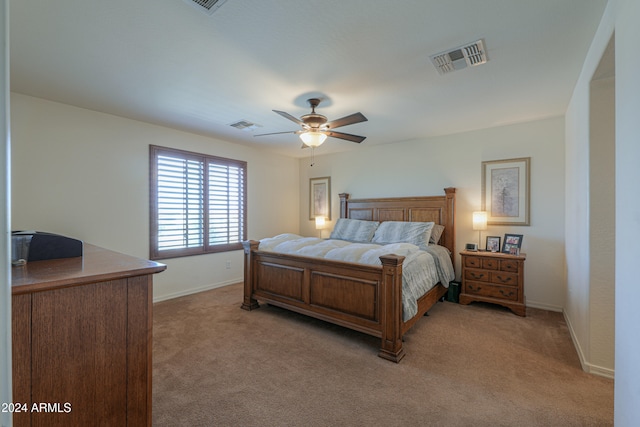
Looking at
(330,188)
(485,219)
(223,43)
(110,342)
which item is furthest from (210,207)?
(485,219)

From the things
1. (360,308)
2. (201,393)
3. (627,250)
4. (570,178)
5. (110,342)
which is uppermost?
(570,178)

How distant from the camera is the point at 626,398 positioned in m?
1.38

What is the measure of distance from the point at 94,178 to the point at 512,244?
548cm

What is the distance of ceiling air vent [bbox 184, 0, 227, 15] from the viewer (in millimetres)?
1691

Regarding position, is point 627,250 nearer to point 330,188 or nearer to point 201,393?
point 201,393

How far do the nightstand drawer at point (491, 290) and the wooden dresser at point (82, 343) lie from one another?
384 cm

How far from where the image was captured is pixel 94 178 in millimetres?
3535

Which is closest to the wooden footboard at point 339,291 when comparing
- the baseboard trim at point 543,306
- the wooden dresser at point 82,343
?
the baseboard trim at point 543,306

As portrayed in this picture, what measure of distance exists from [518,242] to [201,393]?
158 inches

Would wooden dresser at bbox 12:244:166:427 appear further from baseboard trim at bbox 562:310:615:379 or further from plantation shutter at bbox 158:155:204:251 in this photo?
baseboard trim at bbox 562:310:615:379

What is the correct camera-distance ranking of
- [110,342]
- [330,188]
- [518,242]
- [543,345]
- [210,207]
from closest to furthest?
[110,342] → [543,345] → [518,242] → [210,207] → [330,188]

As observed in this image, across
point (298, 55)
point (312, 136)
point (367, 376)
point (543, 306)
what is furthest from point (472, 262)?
point (298, 55)

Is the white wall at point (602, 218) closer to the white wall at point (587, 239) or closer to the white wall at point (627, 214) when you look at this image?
the white wall at point (587, 239)

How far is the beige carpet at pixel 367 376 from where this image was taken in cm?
185
